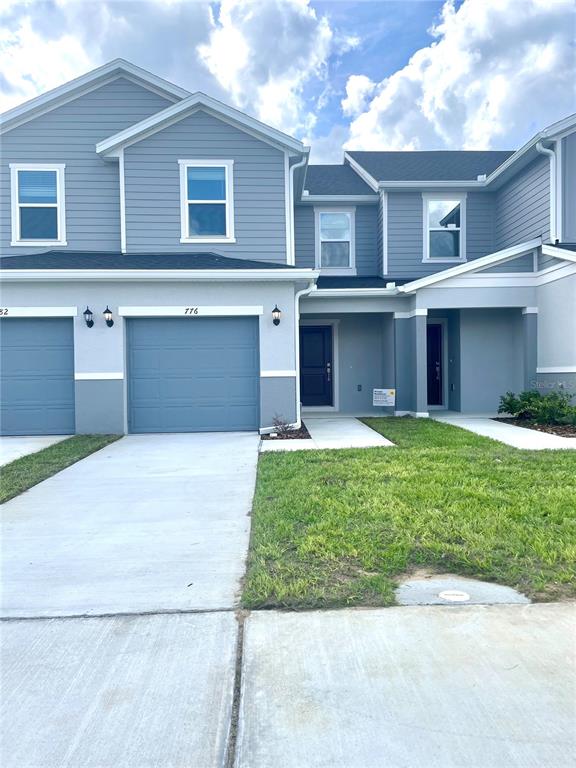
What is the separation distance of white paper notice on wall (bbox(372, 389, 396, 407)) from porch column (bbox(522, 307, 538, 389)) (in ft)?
9.30

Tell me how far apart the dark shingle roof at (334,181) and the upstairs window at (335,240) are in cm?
52

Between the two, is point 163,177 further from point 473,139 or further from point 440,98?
point 473,139

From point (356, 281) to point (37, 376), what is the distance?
7.24 m

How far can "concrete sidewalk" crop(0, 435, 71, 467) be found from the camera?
24.8 feet

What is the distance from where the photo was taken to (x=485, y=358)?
12102 millimetres

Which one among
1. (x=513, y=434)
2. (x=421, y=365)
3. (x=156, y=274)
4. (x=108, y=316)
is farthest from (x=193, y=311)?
(x=513, y=434)

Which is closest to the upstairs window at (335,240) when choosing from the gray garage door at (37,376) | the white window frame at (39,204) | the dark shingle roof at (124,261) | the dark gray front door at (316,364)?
the dark gray front door at (316,364)

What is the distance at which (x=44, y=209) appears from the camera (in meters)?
10.7

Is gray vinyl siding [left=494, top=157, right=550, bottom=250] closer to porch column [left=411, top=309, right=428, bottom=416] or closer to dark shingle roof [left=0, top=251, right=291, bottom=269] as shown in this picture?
porch column [left=411, top=309, right=428, bottom=416]

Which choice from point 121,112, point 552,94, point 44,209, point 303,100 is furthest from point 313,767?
point 303,100

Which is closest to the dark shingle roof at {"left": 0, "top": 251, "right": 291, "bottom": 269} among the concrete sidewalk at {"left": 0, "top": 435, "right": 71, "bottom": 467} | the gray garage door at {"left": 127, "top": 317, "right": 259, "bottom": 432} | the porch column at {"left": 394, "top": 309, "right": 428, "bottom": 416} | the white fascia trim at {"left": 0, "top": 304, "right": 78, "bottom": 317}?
the white fascia trim at {"left": 0, "top": 304, "right": 78, "bottom": 317}

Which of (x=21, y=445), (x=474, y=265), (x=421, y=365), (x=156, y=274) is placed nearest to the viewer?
(x=21, y=445)

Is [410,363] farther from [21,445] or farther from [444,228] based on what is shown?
[21,445]

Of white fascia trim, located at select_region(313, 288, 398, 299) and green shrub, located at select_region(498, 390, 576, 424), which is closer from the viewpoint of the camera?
green shrub, located at select_region(498, 390, 576, 424)
